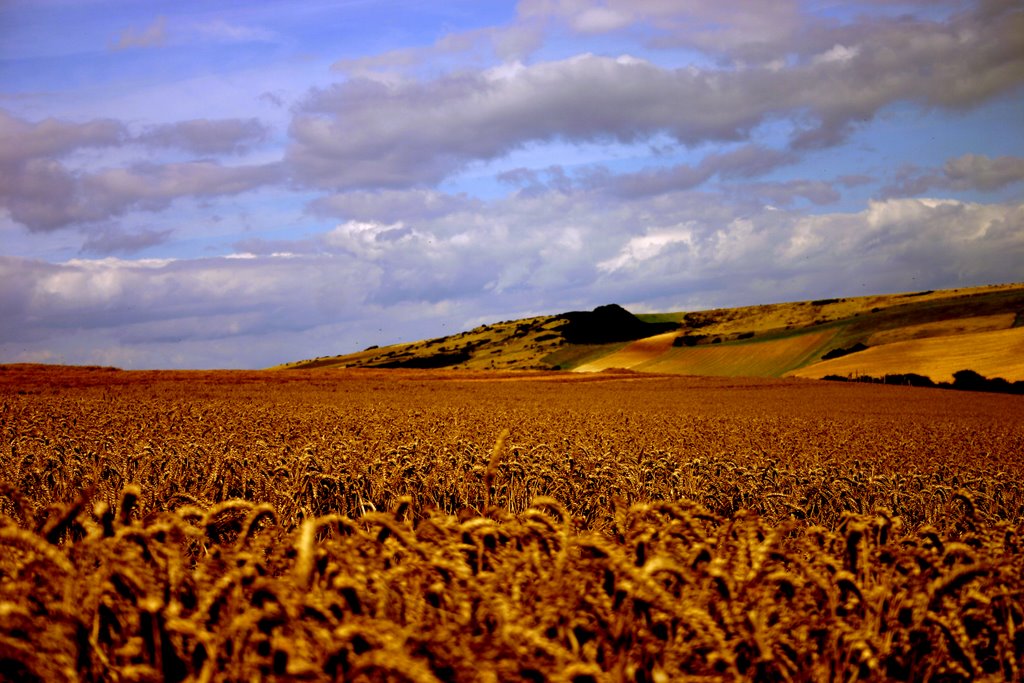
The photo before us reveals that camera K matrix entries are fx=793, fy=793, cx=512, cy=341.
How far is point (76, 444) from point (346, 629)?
9.53m

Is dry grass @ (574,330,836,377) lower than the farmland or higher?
lower

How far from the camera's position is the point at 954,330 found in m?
67.9

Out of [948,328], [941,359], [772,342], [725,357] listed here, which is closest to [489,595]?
[941,359]

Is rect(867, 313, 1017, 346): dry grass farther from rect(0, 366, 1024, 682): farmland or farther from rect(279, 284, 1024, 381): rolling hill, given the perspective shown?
rect(0, 366, 1024, 682): farmland

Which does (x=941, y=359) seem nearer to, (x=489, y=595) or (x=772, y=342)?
(x=772, y=342)

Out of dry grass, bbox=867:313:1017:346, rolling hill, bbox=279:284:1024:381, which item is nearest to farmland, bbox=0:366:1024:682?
rolling hill, bbox=279:284:1024:381

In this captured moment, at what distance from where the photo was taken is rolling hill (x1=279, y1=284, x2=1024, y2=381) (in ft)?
198

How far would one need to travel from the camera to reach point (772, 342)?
7944cm

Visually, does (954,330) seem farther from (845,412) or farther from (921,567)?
(921,567)

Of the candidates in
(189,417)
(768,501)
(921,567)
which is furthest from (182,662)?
(189,417)

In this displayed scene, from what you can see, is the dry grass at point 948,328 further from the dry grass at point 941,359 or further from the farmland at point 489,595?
the farmland at point 489,595

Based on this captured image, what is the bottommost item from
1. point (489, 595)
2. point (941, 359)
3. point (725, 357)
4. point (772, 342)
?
point (941, 359)

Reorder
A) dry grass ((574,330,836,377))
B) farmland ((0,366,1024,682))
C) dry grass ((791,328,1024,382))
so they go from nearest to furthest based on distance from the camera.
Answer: farmland ((0,366,1024,682)) → dry grass ((791,328,1024,382)) → dry grass ((574,330,836,377))

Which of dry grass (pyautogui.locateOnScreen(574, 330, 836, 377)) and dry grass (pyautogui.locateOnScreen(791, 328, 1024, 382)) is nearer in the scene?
dry grass (pyautogui.locateOnScreen(791, 328, 1024, 382))
